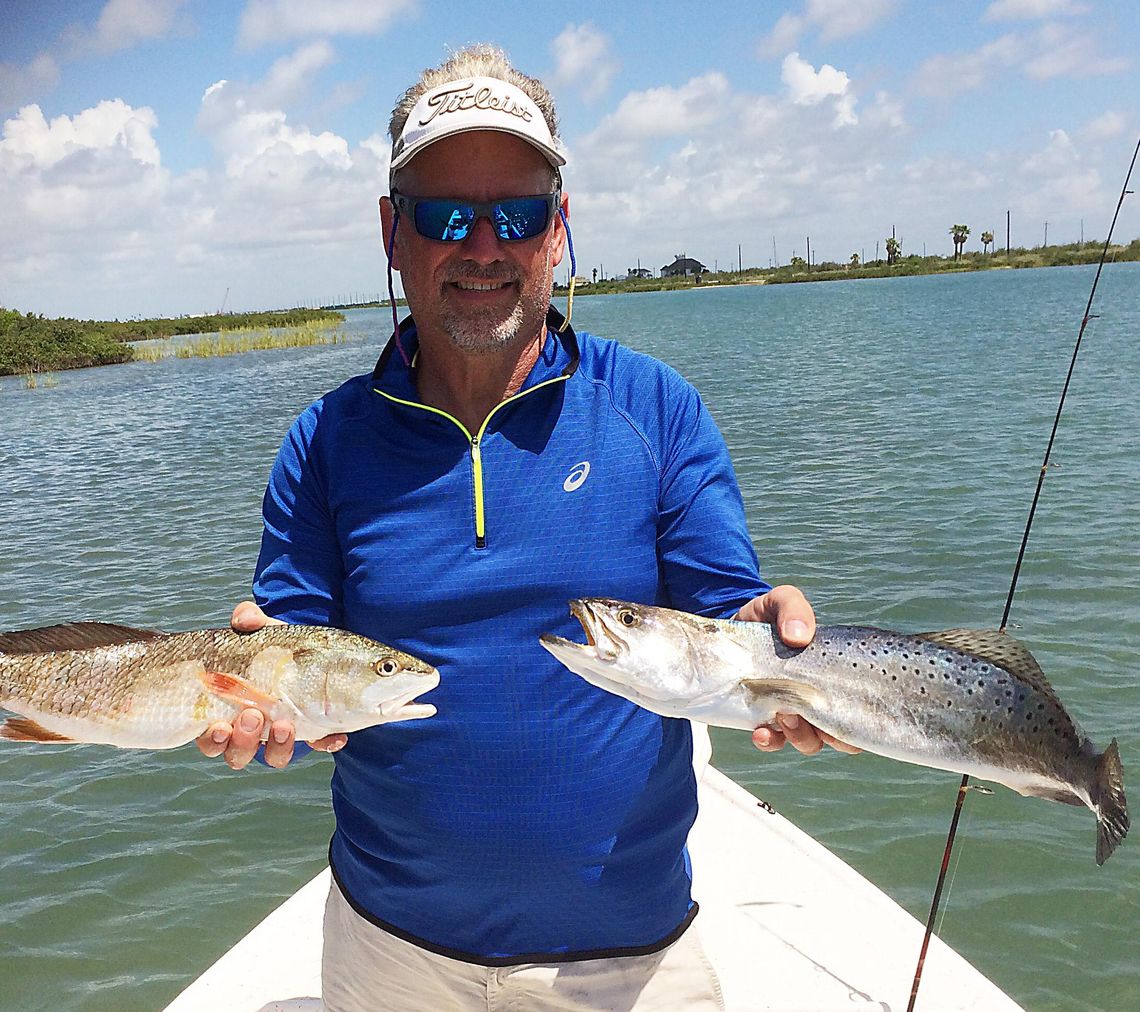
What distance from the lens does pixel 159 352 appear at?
67375 mm

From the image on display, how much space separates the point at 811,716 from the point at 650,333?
214 feet

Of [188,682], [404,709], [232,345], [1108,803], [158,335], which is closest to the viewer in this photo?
[404,709]

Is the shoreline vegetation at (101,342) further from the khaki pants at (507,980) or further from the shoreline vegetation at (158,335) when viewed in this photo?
the khaki pants at (507,980)

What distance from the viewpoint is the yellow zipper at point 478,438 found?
272 centimetres

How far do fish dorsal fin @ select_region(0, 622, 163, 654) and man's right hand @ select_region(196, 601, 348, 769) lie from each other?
41 centimetres

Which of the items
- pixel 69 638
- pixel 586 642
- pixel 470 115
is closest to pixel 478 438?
pixel 586 642

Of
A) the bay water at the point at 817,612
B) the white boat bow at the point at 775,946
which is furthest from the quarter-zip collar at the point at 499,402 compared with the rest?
the bay water at the point at 817,612

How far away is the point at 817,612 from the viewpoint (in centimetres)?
1026

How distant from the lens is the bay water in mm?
6070

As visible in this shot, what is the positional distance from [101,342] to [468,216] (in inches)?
2539

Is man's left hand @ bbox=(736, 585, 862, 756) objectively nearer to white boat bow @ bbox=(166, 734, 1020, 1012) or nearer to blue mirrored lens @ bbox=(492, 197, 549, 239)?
blue mirrored lens @ bbox=(492, 197, 549, 239)

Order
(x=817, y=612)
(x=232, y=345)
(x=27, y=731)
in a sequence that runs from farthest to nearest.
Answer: (x=232, y=345), (x=817, y=612), (x=27, y=731)

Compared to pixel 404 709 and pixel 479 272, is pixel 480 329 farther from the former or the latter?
pixel 404 709

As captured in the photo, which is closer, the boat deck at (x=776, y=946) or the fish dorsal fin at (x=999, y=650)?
the fish dorsal fin at (x=999, y=650)
